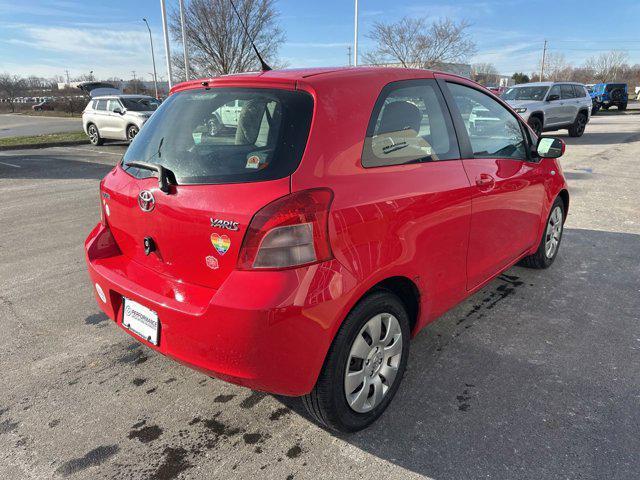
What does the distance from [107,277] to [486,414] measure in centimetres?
212

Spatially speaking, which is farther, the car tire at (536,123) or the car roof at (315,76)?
the car tire at (536,123)

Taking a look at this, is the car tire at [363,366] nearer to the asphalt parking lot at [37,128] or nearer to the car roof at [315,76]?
the car roof at [315,76]

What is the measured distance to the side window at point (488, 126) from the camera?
2.96 meters

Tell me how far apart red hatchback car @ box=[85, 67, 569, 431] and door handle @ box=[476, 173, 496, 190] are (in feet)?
0.05

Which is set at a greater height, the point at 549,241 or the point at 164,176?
the point at 164,176

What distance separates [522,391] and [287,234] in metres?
1.73

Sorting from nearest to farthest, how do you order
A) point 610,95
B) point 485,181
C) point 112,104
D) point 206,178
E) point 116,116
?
point 206,178
point 485,181
point 116,116
point 112,104
point 610,95

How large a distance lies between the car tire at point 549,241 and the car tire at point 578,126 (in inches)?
575

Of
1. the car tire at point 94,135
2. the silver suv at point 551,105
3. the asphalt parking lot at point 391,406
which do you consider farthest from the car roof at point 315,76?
the car tire at point 94,135

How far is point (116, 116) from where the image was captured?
15.6 meters

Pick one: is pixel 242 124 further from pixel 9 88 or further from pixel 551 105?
pixel 9 88

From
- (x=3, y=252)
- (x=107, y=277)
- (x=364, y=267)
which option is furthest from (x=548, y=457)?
(x=3, y=252)

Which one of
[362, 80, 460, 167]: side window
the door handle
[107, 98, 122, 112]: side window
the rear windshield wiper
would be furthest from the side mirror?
[107, 98, 122, 112]: side window

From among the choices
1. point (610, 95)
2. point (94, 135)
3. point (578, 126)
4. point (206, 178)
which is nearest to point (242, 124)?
point (206, 178)
